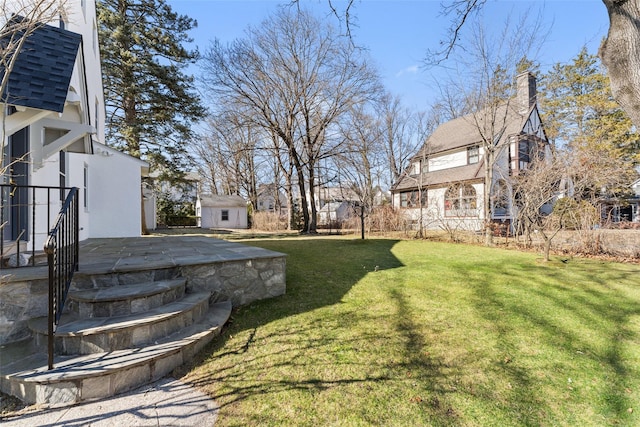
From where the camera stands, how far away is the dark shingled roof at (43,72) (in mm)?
2967

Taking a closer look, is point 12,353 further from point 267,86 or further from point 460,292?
point 267,86

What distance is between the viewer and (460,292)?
4332 millimetres

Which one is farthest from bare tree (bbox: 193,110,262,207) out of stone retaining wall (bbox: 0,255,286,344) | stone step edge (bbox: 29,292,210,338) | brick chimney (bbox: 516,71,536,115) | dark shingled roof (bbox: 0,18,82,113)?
stone step edge (bbox: 29,292,210,338)

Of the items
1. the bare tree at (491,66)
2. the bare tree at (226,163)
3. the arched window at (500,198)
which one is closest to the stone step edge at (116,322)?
the bare tree at (491,66)

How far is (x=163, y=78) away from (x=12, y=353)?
606 inches

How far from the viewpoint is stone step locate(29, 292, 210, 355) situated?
7.76ft

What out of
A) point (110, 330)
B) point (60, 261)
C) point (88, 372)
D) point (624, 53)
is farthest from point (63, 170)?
point (624, 53)

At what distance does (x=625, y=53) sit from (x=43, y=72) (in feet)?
19.5

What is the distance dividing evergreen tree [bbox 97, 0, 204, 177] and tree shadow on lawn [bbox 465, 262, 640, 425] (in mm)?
15434

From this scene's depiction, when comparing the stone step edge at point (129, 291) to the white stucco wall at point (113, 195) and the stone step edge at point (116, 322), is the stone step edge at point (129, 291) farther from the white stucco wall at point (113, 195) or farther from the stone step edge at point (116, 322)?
the white stucco wall at point (113, 195)

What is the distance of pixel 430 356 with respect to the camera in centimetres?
267

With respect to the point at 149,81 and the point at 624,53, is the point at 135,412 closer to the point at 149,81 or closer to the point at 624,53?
the point at 624,53

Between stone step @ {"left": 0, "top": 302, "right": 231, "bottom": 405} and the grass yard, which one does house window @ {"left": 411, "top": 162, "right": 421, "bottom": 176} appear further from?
stone step @ {"left": 0, "top": 302, "right": 231, "bottom": 405}

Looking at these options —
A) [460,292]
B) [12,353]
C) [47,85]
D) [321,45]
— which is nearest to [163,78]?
[321,45]
